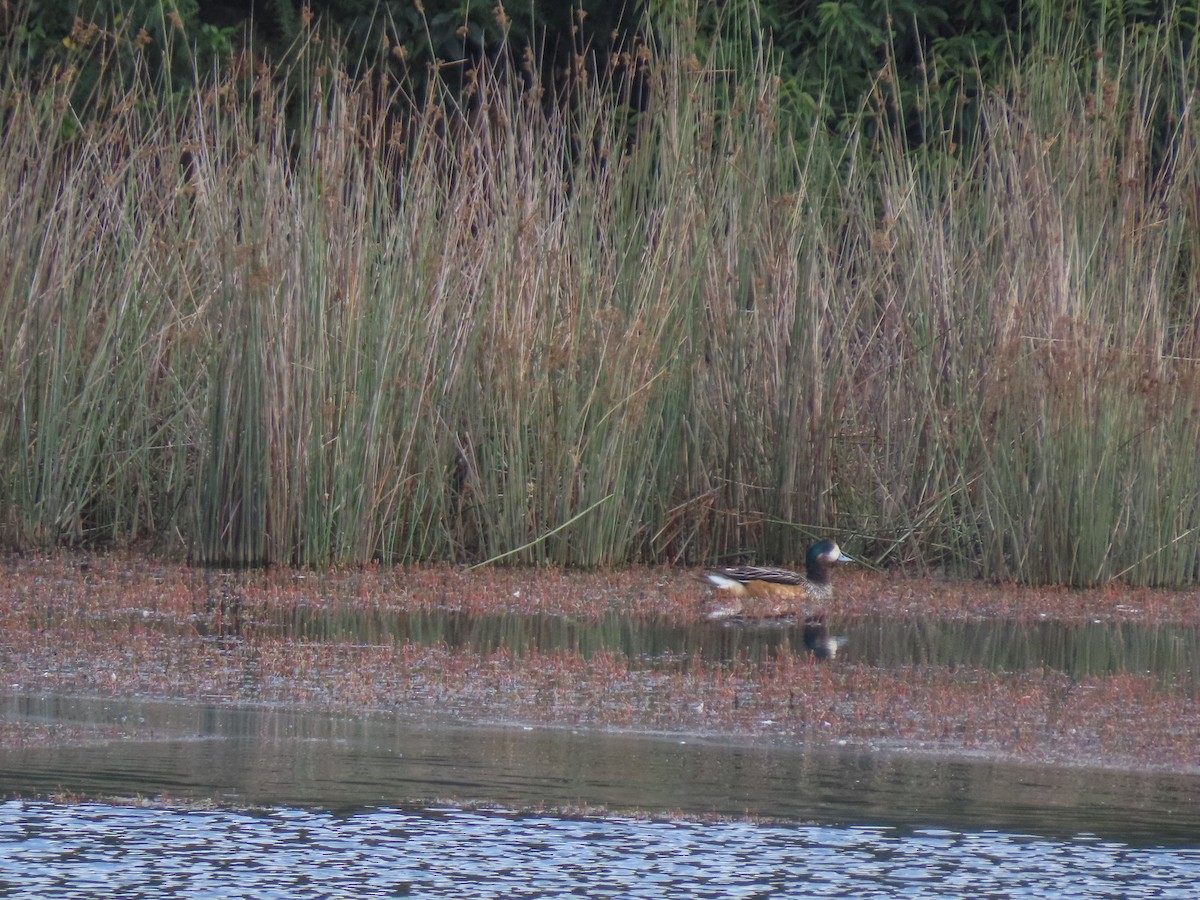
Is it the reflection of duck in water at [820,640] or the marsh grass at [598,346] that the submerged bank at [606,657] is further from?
the marsh grass at [598,346]

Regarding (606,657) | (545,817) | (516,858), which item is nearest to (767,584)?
(606,657)

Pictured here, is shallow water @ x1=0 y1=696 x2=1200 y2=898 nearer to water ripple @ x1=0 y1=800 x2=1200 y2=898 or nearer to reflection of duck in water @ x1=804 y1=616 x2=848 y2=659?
water ripple @ x1=0 y1=800 x2=1200 y2=898

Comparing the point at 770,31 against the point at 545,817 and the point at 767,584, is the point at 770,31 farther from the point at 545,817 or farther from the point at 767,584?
the point at 545,817

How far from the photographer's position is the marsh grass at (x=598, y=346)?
9.21 metres

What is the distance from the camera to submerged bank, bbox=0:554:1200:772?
20.3 feet

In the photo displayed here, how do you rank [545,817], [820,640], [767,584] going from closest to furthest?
[545,817] → [820,640] → [767,584]

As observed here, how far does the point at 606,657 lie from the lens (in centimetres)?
712

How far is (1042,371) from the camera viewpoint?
9211 mm

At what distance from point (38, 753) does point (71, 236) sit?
4767mm

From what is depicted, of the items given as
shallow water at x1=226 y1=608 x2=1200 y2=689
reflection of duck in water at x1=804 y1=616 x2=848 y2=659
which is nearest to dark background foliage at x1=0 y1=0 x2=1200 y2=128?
reflection of duck in water at x1=804 y1=616 x2=848 y2=659

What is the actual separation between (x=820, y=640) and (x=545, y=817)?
325 cm

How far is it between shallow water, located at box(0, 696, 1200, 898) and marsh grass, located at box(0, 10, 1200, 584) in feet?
11.7

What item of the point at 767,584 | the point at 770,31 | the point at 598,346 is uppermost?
Answer: the point at 770,31

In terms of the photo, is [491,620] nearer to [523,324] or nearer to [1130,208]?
[523,324]
